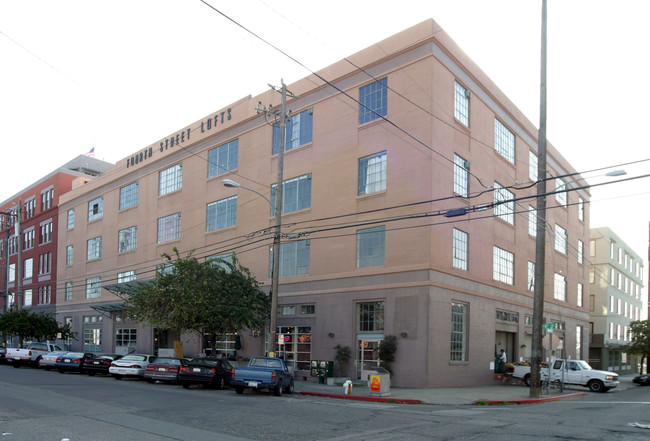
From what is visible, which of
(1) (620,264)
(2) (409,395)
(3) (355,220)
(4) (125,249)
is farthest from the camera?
(1) (620,264)

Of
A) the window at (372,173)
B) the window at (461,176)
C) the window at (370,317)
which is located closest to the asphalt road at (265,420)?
the window at (370,317)

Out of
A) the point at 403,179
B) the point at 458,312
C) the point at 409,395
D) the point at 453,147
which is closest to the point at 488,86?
the point at 453,147

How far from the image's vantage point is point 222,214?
36.7 metres

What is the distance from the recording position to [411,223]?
26312 millimetres

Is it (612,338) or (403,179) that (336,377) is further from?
(612,338)

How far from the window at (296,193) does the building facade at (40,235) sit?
31255mm

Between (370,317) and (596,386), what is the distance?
1156 centimetres

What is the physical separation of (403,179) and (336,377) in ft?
32.3

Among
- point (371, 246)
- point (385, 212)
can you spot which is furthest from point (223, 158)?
point (385, 212)

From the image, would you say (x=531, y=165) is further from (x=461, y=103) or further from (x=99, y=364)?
(x=99, y=364)

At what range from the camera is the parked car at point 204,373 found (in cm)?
2269

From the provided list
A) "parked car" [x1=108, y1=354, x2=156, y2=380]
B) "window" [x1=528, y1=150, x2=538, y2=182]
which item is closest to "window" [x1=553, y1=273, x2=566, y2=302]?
"window" [x1=528, y1=150, x2=538, y2=182]

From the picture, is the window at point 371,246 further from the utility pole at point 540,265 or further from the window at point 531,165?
the window at point 531,165

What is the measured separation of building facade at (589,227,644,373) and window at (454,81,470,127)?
3245cm
